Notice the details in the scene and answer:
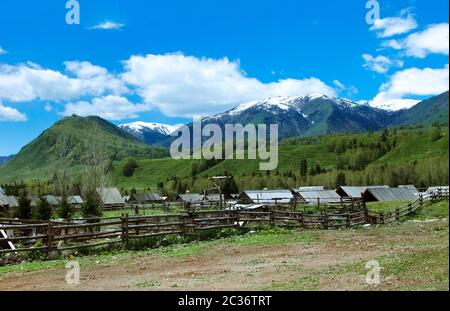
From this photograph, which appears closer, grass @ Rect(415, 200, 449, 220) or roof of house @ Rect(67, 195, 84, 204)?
grass @ Rect(415, 200, 449, 220)

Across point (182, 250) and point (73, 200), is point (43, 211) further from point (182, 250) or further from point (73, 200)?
point (73, 200)

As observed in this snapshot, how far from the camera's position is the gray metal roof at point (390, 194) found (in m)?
76.9

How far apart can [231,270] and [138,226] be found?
29.9 feet

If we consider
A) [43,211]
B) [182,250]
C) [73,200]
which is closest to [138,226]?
[182,250]

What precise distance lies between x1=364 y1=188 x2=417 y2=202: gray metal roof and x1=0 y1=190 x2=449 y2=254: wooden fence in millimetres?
34214

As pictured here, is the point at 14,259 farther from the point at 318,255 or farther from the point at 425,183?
the point at 425,183

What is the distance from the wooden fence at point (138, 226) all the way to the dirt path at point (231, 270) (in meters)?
3.66

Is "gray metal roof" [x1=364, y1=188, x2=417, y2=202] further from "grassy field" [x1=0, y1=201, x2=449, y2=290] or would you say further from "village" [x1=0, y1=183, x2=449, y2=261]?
"grassy field" [x1=0, y1=201, x2=449, y2=290]

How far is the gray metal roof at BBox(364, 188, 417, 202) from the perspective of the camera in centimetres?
7688

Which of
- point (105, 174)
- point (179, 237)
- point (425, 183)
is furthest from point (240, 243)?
point (425, 183)

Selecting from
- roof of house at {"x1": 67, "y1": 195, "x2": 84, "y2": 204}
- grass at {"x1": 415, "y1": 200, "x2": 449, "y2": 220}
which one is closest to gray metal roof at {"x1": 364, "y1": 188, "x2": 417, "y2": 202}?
grass at {"x1": 415, "y1": 200, "x2": 449, "y2": 220}

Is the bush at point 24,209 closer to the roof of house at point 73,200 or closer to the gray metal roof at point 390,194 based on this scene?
the roof of house at point 73,200

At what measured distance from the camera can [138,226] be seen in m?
22.0

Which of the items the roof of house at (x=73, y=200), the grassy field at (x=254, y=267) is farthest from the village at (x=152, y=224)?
the roof of house at (x=73, y=200)
